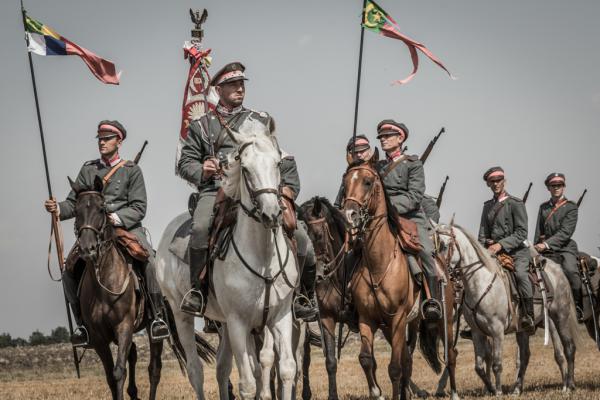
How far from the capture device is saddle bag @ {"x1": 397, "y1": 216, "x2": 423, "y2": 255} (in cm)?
1207

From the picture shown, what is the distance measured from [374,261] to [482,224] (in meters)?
5.89

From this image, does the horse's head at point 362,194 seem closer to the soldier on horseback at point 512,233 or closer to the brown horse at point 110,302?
the brown horse at point 110,302

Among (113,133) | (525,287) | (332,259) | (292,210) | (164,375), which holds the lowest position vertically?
(164,375)

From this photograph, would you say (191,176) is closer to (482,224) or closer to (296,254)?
(296,254)

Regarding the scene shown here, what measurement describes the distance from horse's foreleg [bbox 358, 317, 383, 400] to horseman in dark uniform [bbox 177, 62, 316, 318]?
1402mm

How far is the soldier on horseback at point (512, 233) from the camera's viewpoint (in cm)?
1644

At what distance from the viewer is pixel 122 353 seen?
11.3 meters

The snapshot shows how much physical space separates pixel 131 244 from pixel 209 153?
229 centimetres

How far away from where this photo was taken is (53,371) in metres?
25.6

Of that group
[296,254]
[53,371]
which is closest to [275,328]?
[296,254]

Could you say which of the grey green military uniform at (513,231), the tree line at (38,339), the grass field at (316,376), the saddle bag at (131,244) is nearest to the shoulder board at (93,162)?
the saddle bag at (131,244)

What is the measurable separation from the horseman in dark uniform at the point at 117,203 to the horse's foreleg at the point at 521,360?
6.58 m

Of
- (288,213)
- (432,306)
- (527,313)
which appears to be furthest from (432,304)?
(527,313)

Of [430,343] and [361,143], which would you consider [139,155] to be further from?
[430,343]
